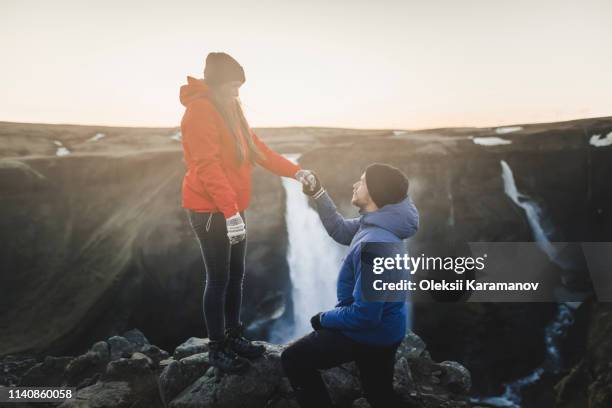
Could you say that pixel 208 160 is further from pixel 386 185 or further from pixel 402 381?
pixel 402 381

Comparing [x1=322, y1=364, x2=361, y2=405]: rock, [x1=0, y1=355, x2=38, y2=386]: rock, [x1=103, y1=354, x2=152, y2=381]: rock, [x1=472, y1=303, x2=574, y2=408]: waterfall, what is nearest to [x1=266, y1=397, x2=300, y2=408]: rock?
[x1=322, y1=364, x2=361, y2=405]: rock

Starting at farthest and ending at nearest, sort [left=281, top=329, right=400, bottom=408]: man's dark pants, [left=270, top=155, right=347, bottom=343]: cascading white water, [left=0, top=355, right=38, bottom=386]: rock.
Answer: [left=270, top=155, right=347, bottom=343]: cascading white water → [left=0, top=355, right=38, bottom=386]: rock → [left=281, top=329, right=400, bottom=408]: man's dark pants

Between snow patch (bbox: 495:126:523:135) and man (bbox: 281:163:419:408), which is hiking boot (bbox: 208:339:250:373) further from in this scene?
snow patch (bbox: 495:126:523:135)

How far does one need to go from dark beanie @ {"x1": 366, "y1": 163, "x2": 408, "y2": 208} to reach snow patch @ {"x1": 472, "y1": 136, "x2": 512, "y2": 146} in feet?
62.2

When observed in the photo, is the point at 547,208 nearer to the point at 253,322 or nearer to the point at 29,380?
the point at 253,322

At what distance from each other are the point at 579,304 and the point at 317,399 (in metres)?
17.6

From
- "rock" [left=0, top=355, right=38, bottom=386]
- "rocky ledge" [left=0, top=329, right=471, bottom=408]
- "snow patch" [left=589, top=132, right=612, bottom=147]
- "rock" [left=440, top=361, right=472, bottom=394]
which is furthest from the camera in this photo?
"snow patch" [left=589, top=132, right=612, bottom=147]

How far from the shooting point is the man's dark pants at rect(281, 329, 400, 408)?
9.66 feet

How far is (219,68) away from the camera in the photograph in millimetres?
3551

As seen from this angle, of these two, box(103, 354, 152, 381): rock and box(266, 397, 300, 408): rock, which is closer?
box(266, 397, 300, 408): rock

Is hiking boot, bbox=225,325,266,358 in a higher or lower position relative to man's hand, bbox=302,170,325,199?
lower

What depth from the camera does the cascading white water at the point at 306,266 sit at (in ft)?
47.7

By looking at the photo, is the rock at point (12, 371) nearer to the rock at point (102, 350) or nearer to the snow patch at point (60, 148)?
the rock at point (102, 350)

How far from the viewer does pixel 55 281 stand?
1596 cm
